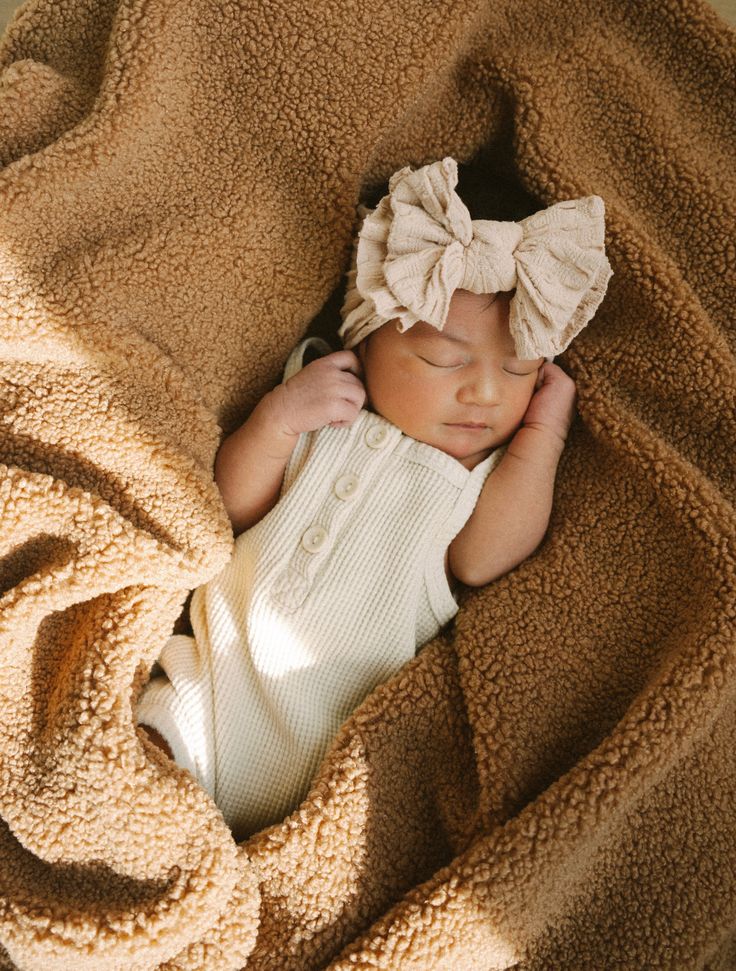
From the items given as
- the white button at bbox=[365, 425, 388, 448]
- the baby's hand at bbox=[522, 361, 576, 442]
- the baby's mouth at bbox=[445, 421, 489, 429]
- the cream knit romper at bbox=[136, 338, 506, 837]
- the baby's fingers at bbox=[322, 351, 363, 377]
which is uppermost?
the baby's hand at bbox=[522, 361, 576, 442]

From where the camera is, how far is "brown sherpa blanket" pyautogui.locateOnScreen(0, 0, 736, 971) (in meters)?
0.90

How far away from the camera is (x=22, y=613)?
0.92 m

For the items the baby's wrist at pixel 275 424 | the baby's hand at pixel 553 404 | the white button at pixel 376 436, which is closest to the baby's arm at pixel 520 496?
the baby's hand at pixel 553 404

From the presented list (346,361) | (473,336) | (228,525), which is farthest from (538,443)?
(228,525)

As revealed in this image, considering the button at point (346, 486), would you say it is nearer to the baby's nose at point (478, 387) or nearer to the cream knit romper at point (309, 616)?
the cream knit romper at point (309, 616)

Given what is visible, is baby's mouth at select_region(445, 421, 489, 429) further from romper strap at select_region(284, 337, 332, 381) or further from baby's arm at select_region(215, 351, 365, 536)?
romper strap at select_region(284, 337, 332, 381)

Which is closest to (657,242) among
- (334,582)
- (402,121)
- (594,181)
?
(594,181)

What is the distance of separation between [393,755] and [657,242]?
0.72 metres

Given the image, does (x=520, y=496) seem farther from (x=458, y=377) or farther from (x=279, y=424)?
(x=279, y=424)

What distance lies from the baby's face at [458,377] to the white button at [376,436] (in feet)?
0.06

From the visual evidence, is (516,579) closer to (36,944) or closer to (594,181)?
(594,181)

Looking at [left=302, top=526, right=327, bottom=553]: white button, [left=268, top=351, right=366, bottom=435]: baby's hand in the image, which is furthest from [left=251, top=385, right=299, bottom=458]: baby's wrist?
[left=302, top=526, right=327, bottom=553]: white button

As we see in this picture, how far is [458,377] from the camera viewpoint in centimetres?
105

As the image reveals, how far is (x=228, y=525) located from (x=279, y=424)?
151 millimetres
